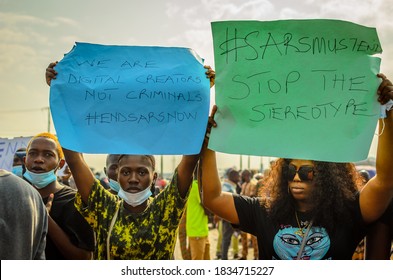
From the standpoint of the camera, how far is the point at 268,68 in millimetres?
2449

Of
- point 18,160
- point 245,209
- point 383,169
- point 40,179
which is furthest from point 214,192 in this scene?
point 18,160

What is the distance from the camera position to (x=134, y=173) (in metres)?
2.73

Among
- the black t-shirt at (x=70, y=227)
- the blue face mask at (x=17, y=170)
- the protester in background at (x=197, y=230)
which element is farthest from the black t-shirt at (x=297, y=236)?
the protester in background at (x=197, y=230)

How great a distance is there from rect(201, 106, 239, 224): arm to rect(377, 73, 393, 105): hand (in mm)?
848

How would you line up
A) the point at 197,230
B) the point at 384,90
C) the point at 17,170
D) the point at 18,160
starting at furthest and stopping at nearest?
1. the point at 197,230
2. the point at 18,160
3. the point at 17,170
4. the point at 384,90

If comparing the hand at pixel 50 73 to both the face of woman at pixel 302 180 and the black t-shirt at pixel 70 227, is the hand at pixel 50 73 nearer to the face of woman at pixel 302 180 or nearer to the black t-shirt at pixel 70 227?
the black t-shirt at pixel 70 227

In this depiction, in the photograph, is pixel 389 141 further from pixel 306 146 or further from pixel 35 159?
pixel 35 159

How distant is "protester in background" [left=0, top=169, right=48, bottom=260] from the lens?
180 centimetres

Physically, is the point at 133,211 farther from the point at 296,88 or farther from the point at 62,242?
the point at 296,88

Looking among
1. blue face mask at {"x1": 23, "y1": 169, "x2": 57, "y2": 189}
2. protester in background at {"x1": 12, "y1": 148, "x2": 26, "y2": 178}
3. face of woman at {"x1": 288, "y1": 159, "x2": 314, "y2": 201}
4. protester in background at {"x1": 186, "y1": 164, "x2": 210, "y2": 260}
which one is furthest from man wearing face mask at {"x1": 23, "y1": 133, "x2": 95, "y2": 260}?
protester in background at {"x1": 186, "y1": 164, "x2": 210, "y2": 260}

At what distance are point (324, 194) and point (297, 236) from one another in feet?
0.92
